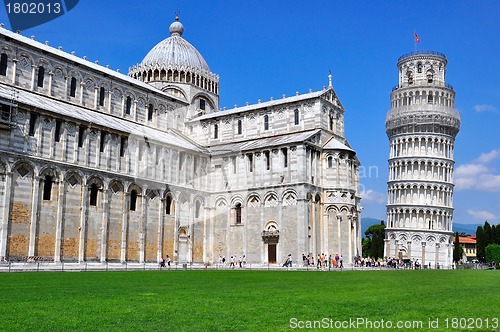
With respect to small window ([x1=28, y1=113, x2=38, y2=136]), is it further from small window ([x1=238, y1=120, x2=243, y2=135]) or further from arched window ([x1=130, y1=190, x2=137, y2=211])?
small window ([x1=238, y1=120, x2=243, y2=135])

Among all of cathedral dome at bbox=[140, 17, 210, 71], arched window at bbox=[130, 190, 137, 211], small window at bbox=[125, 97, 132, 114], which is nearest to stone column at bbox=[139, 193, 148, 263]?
arched window at bbox=[130, 190, 137, 211]

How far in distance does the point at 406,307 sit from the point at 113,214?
35.6m

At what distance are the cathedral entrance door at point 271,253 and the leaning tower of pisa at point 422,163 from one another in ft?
120

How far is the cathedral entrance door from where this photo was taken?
49.6 m

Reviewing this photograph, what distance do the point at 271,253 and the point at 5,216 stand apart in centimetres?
2353

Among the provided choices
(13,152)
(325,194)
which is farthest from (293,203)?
(13,152)

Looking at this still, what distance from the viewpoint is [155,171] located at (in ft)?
159

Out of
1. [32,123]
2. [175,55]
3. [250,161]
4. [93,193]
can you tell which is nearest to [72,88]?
[32,123]

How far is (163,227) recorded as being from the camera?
48.6 metres

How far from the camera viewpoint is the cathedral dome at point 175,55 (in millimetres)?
64625

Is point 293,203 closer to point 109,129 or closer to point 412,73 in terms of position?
point 109,129

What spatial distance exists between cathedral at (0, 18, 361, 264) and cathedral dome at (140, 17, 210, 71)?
578 cm

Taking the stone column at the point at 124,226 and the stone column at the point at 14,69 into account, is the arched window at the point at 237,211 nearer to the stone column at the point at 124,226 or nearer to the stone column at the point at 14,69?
the stone column at the point at 124,226

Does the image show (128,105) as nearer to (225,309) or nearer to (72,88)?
(72,88)
